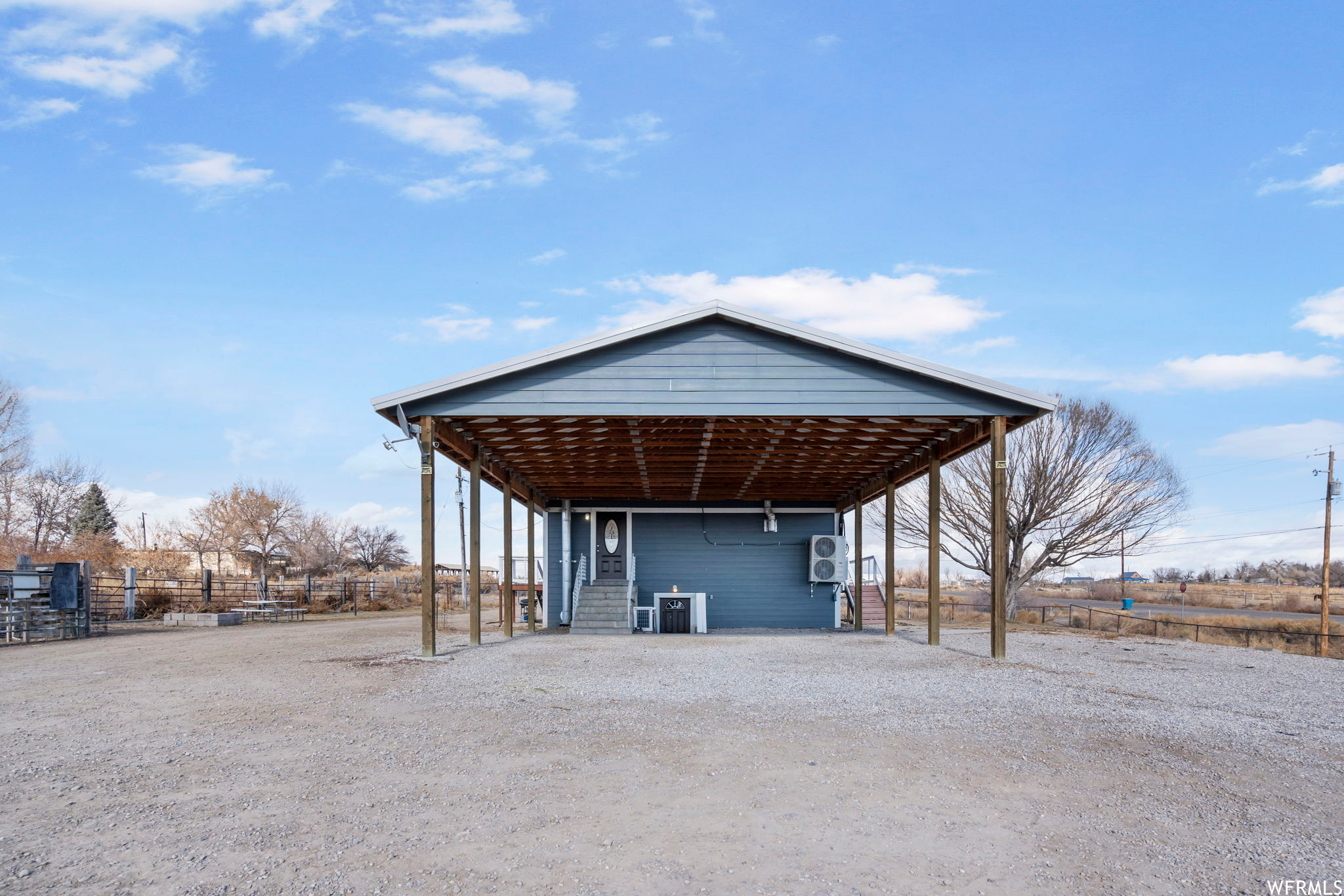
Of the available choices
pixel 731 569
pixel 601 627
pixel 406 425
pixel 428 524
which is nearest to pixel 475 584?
pixel 428 524

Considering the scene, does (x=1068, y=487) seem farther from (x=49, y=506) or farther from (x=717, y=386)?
(x=49, y=506)

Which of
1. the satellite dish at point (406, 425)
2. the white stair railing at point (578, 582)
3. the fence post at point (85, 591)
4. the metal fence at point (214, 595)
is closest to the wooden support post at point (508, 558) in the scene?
the white stair railing at point (578, 582)

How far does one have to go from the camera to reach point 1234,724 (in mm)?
6680

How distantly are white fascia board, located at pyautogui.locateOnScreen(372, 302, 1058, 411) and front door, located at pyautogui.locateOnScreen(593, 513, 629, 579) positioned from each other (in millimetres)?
9962

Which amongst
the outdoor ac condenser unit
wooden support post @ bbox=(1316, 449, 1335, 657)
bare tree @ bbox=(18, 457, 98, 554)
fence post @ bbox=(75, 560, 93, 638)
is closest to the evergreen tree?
bare tree @ bbox=(18, 457, 98, 554)

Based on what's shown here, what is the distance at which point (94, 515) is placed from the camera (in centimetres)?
4412

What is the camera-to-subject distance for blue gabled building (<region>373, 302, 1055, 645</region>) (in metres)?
10.8

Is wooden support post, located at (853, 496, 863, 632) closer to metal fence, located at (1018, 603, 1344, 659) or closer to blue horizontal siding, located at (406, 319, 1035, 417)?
metal fence, located at (1018, 603, 1344, 659)

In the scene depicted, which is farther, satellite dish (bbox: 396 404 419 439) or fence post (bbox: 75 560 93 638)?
fence post (bbox: 75 560 93 638)

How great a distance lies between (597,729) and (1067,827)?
3369mm

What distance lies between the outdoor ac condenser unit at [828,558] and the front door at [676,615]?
120 inches

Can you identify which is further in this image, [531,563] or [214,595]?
[214,595]

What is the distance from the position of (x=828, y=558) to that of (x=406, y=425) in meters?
11.5

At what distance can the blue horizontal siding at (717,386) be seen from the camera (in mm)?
10789
